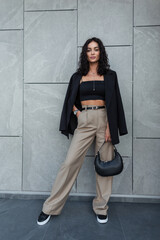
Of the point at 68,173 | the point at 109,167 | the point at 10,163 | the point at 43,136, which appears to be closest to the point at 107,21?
the point at 43,136

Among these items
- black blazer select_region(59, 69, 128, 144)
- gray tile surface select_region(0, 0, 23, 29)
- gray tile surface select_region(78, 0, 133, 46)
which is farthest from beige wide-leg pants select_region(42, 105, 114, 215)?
gray tile surface select_region(0, 0, 23, 29)

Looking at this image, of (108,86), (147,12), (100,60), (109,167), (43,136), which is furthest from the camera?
(43,136)

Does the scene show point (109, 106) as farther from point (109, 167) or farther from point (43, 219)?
point (43, 219)

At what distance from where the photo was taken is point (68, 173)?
2.15 m

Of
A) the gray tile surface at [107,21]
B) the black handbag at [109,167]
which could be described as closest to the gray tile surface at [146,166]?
the black handbag at [109,167]

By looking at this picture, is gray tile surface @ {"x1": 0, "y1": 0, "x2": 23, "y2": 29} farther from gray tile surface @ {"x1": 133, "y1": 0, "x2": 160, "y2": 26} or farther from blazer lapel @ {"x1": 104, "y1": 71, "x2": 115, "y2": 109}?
gray tile surface @ {"x1": 133, "y1": 0, "x2": 160, "y2": 26}

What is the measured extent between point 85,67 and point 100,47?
32cm

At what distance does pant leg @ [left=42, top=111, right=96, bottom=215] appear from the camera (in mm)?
2150

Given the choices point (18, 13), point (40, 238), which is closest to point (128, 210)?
point (40, 238)

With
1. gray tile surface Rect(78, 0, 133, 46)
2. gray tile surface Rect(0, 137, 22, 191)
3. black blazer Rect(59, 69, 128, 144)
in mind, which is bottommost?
gray tile surface Rect(0, 137, 22, 191)

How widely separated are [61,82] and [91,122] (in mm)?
948

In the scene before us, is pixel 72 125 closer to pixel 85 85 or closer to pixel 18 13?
pixel 85 85

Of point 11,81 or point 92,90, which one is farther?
point 11,81

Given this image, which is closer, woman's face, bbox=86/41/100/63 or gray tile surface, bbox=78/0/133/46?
woman's face, bbox=86/41/100/63
